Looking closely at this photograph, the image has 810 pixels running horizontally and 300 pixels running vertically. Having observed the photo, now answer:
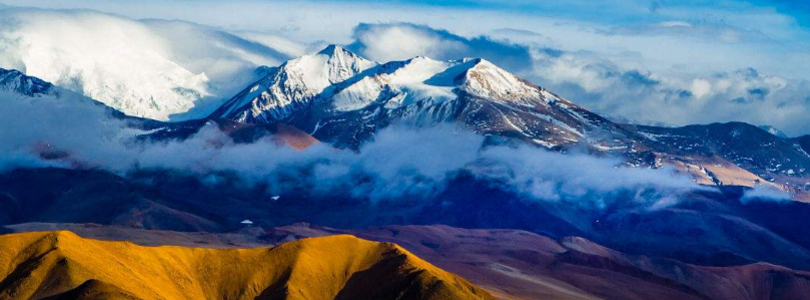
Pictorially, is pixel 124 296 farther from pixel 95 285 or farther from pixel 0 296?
pixel 0 296

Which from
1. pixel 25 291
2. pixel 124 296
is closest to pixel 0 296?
pixel 25 291

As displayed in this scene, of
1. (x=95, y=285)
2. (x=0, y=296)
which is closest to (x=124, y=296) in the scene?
(x=95, y=285)

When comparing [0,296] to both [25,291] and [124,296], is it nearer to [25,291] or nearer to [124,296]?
[25,291]
